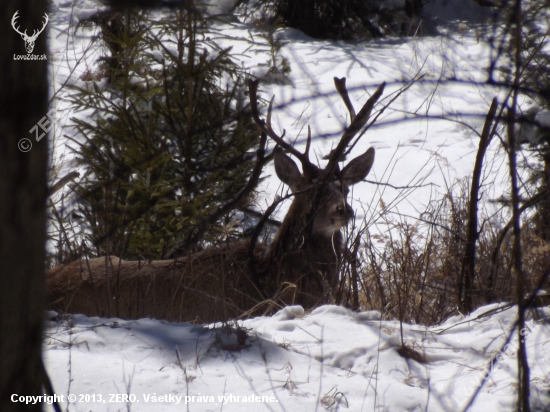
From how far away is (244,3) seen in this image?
566 inches

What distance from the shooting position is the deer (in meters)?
4.63

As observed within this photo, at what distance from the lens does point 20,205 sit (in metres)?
1.40

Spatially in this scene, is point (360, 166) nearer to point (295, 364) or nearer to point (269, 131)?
point (269, 131)

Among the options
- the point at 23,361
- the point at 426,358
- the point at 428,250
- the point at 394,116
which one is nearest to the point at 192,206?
the point at 428,250

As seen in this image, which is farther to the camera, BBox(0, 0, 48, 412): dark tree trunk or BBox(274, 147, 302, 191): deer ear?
BBox(274, 147, 302, 191): deer ear

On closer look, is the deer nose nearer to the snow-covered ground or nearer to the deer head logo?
the snow-covered ground

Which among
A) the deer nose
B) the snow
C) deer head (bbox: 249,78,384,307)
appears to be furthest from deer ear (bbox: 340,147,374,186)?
the snow

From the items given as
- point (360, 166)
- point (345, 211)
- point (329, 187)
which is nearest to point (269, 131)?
point (329, 187)

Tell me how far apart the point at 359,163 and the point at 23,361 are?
4.50 m

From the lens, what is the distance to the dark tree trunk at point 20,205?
4.48 ft

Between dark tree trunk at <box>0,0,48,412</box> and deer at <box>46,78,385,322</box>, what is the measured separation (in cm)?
276

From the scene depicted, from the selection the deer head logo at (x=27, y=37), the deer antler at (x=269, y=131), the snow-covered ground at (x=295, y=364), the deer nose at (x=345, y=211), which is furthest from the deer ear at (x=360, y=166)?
the deer head logo at (x=27, y=37)

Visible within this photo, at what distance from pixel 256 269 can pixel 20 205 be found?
4.11 meters

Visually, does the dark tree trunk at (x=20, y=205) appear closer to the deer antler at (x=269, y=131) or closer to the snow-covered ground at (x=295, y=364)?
the snow-covered ground at (x=295, y=364)
